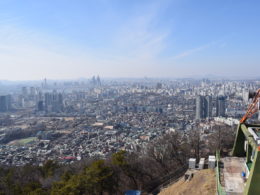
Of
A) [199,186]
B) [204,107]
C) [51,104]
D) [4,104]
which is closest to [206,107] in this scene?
[204,107]

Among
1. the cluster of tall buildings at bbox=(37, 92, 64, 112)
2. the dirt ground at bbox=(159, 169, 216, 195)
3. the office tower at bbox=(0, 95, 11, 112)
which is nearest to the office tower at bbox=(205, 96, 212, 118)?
the cluster of tall buildings at bbox=(37, 92, 64, 112)

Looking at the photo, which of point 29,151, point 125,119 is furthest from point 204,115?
point 29,151

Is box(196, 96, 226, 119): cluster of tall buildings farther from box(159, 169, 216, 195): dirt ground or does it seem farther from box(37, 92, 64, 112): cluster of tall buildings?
box(159, 169, 216, 195): dirt ground

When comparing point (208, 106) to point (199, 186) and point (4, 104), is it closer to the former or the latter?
point (199, 186)

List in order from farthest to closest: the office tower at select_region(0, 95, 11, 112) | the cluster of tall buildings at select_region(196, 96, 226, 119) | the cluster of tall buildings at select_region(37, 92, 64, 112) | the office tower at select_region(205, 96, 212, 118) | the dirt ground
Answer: the office tower at select_region(0, 95, 11, 112) < the cluster of tall buildings at select_region(37, 92, 64, 112) < the office tower at select_region(205, 96, 212, 118) < the cluster of tall buildings at select_region(196, 96, 226, 119) < the dirt ground

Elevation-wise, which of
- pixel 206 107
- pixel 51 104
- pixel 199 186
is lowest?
pixel 51 104

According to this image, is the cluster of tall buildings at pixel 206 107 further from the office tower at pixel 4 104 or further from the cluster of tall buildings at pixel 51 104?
the office tower at pixel 4 104
